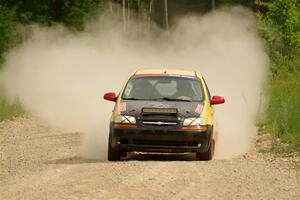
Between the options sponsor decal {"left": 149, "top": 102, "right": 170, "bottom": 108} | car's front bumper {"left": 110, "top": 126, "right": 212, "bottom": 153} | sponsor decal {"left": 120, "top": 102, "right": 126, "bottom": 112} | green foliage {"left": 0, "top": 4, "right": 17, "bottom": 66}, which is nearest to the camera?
car's front bumper {"left": 110, "top": 126, "right": 212, "bottom": 153}

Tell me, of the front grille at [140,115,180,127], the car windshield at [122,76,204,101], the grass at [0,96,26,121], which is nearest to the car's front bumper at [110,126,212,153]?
the front grille at [140,115,180,127]

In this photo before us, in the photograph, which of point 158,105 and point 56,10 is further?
point 56,10

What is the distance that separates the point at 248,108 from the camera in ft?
86.0

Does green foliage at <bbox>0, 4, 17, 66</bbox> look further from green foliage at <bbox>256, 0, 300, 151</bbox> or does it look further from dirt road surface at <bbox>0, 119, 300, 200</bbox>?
dirt road surface at <bbox>0, 119, 300, 200</bbox>

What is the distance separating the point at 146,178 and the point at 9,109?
1546 cm

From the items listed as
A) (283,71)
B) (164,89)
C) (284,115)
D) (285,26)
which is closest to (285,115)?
(284,115)

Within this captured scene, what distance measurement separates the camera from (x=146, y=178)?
13.1 meters

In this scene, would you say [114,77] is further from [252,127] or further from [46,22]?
[46,22]

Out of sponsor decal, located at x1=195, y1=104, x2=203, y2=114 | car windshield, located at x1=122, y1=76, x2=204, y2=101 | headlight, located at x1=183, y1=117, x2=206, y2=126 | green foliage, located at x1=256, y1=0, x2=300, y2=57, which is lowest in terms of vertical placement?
green foliage, located at x1=256, y1=0, x2=300, y2=57

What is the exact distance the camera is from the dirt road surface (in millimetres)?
12031

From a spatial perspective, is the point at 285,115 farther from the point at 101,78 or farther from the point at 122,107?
the point at 101,78

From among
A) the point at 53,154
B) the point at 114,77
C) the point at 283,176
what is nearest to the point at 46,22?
the point at 114,77

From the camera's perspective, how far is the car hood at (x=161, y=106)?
16.2 m

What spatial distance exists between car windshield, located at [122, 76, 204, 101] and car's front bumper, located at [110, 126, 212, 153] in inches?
44.9
